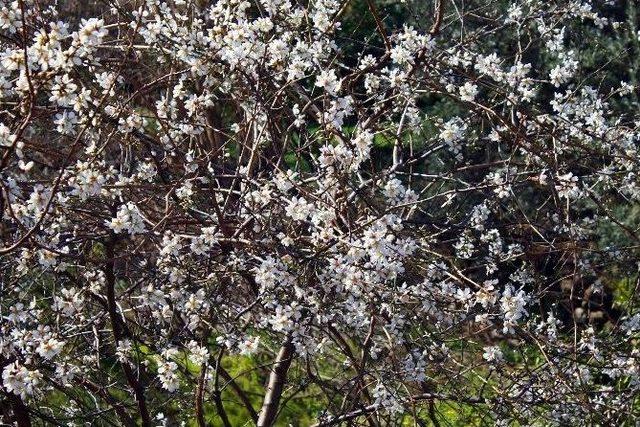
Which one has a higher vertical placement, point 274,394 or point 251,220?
point 251,220

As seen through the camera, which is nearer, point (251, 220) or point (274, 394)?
point (251, 220)

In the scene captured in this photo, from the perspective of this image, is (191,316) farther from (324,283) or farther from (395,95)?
(395,95)

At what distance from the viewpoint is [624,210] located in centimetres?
740

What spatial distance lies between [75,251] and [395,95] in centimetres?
136

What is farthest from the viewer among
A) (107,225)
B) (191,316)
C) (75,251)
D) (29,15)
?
(75,251)

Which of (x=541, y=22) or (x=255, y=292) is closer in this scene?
(x=255, y=292)

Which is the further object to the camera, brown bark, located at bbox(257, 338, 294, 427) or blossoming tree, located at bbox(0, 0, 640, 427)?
brown bark, located at bbox(257, 338, 294, 427)

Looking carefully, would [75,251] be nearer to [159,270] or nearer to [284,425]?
[159,270]

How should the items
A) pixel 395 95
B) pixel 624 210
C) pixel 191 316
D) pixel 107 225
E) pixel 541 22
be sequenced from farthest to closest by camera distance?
pixel 624 210 → pixel 541 22 → pixel 395 95 → pixel 191 316 → pixel 107 225

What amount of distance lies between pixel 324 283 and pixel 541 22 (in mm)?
1893

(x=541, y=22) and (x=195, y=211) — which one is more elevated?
(x=541, y=22)

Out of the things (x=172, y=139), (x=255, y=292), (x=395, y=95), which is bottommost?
(x=255, y=292)

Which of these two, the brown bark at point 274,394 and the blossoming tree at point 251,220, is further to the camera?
the brown bark at point 274,394

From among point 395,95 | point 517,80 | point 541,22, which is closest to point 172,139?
point 395,95
